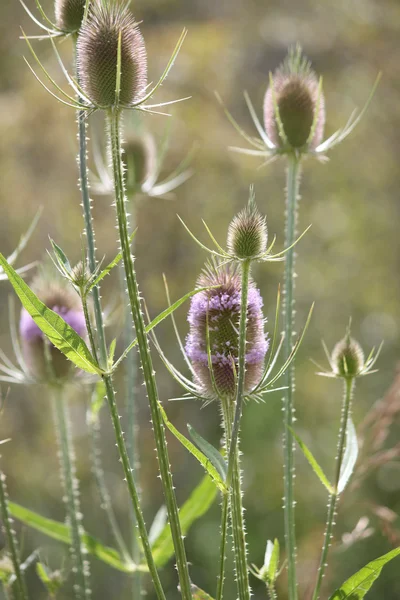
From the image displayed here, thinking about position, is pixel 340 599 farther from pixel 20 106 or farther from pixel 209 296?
pixel 20 106

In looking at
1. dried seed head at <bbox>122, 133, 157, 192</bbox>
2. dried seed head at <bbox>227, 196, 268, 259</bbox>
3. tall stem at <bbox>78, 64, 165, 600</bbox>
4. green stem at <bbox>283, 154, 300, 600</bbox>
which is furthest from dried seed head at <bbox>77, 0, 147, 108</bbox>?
dried seed head at <bbox>122, 133, 157, 192</bbox>

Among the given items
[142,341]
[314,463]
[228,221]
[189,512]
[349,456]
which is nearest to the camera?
[142,341]

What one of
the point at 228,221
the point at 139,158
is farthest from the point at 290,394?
the point at 228,221

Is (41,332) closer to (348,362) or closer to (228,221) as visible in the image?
(348,362)

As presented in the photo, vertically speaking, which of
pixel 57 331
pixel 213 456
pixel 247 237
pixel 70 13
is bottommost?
pixel 213 456

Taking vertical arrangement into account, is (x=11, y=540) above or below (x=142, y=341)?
below

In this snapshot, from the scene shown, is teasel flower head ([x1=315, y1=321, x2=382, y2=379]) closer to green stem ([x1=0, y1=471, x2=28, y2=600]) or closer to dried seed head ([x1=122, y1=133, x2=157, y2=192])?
green stem ([x1=0, y1=471, x2=28, y2=600])

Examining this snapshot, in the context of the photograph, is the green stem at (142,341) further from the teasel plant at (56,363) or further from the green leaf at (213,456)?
the teasel plant at (56,363)

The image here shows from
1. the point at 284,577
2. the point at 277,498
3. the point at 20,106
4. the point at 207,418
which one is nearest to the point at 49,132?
the point at 20,106
